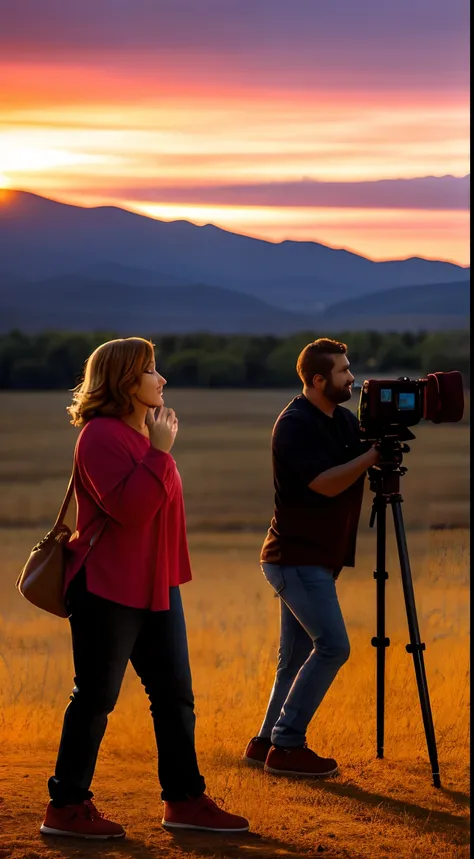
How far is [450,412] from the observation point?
220 inches

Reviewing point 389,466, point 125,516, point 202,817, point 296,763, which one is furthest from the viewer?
point 296,763

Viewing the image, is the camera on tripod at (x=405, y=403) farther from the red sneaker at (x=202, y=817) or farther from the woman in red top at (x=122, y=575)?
the red sneaker at (x=202, y=817)

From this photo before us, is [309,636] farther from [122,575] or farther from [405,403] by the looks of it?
[122,575]

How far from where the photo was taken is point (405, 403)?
18.3ft

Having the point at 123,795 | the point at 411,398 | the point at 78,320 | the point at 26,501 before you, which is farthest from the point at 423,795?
the point at 78,320

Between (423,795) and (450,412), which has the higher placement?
(450,412)

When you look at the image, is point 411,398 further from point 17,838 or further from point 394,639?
point 394,639

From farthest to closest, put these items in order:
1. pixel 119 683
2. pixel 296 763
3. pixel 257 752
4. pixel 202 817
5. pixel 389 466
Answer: pixel 257 752
pixel 296 763
pixel 389 466
pixel 202 817
pixel 119 683

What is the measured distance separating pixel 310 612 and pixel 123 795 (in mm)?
1127

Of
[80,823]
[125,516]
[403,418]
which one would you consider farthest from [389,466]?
[80,823]

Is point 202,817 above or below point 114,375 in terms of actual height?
below

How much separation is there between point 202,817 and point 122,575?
954mm

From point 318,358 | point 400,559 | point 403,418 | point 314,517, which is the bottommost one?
point 400,559

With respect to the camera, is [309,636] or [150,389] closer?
[150,389]
